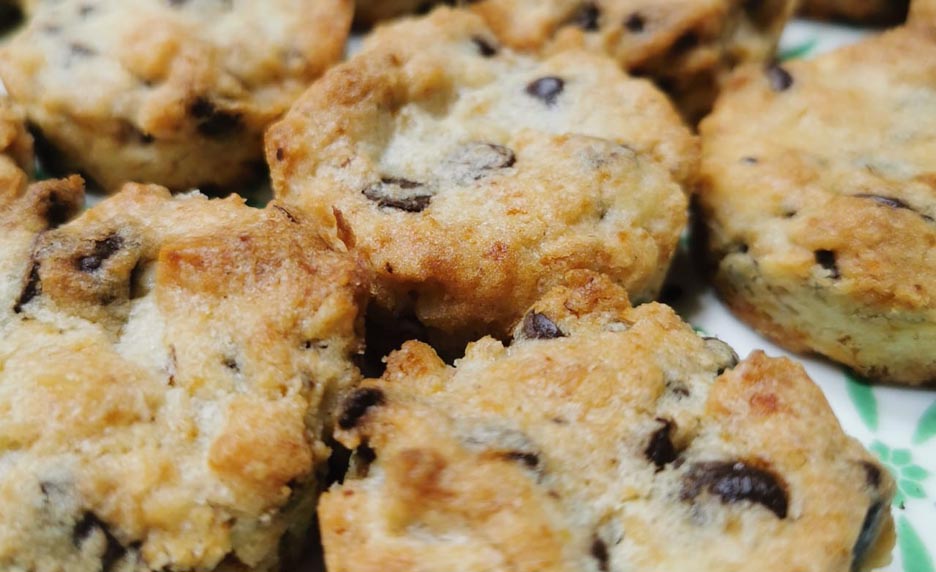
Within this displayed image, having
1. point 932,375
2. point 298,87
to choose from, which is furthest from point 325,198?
point 932,375

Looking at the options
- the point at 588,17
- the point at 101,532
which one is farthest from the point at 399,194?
the point at 588,17

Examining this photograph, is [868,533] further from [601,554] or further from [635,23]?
[635,23]

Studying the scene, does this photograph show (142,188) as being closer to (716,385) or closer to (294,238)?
(294,238)

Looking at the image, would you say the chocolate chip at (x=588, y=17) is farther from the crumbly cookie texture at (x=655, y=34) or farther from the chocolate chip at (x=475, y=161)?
the chocolate chip at (x=475, y=161)

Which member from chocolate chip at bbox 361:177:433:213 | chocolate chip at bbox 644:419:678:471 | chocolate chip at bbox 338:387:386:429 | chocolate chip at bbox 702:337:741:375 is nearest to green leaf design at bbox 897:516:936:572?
chocolate chip at bbox 702:337:741:375

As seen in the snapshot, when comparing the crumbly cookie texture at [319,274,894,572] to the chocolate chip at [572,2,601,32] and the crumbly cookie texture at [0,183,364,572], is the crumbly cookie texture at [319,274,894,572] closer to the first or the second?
the crumbly cookie texture at [0,183,364,572]

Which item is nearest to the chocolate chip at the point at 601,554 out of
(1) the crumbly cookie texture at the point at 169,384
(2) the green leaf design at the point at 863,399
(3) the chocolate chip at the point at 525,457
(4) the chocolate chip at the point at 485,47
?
(3) the chocolate chip at the point at 525,457

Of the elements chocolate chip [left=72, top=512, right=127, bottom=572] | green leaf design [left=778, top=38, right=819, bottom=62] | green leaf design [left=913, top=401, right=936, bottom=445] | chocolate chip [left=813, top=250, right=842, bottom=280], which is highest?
chocolate chip [left=813, top=250, right=842, bottom=280]
